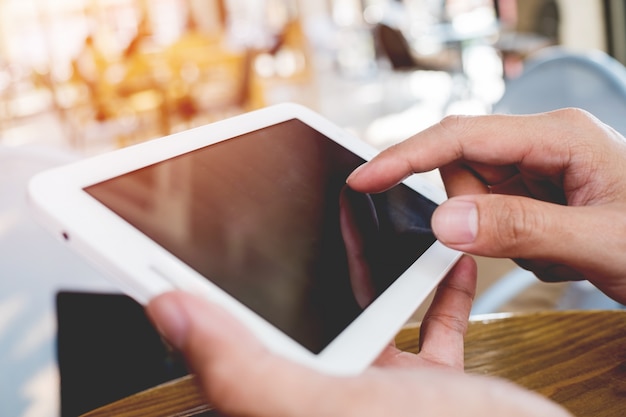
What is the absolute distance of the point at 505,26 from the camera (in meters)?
5.80

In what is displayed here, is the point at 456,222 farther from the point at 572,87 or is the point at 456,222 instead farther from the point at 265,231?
the point at 572,87

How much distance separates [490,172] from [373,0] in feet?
27.9

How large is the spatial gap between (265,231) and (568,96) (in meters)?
0.92

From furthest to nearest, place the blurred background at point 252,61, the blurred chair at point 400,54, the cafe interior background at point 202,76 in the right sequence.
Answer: the blurred chair at point 400,54 → the blurred background at point 252,61 → the cafe interior background at point 202,76

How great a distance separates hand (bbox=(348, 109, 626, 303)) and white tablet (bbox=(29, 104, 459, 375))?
5 centimetres

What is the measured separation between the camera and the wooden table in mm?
616

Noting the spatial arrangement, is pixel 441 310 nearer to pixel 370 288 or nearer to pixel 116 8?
pixel 370 288

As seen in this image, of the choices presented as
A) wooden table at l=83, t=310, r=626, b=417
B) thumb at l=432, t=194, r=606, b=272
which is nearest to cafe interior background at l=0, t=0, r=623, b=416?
wooden table at l=83, t=310, r=626, b=417

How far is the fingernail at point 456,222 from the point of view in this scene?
1.95ft

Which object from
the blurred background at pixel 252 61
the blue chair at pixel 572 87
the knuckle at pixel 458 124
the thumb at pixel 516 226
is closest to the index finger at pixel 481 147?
the knuckle at pixel 458 124

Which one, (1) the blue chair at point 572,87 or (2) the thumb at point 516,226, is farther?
(1) the blue chair at point 572,87

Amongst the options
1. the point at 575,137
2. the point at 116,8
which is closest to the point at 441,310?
the point at 575,137

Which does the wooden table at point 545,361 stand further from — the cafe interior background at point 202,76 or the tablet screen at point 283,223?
the cafe interior background at point 202,76

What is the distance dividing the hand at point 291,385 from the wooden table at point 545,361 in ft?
0.77
